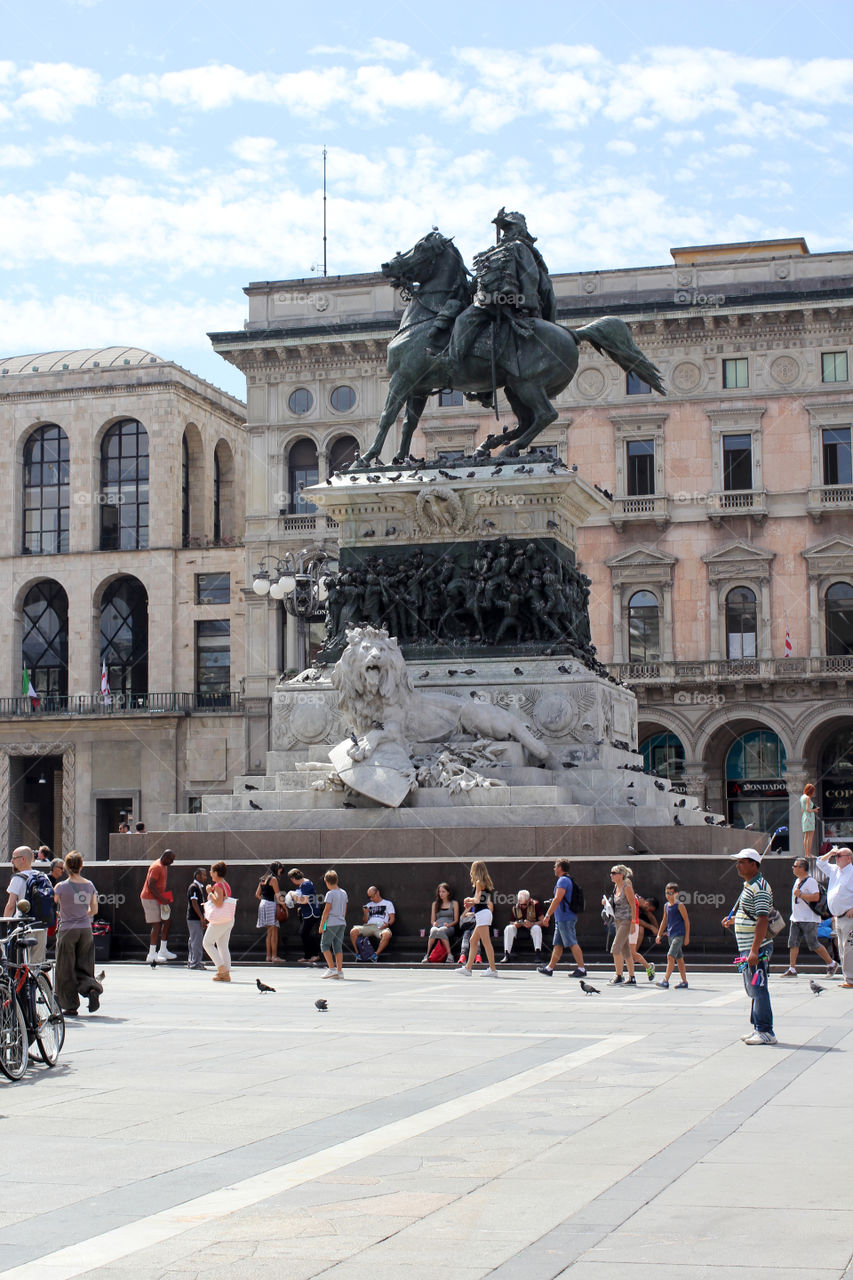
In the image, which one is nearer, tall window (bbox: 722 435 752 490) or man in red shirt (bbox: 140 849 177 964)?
man in red shirt (bbox: 140 849 177 964)

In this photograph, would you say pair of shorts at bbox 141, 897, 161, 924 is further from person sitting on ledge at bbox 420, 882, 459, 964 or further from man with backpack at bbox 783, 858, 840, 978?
man with backpack at bbox 783, 858, 840, 978

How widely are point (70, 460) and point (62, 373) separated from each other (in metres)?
3.47

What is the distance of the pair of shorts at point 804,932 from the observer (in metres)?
19.2

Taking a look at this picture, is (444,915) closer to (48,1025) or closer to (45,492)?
(48,1025)

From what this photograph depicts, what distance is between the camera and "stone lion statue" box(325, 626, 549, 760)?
832 inches

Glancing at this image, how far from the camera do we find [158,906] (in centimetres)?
2089

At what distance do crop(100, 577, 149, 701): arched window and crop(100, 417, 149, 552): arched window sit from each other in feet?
5.49

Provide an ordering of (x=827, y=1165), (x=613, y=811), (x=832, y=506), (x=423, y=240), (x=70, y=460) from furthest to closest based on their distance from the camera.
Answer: (x=70, y=460) → (x=832, y=506) → (x=423, y=240) → (x=613, y=811) → (x=827, y=1165)

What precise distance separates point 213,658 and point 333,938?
49.1 meters

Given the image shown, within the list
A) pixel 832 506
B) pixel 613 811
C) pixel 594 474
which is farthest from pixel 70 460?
pixel 613 811

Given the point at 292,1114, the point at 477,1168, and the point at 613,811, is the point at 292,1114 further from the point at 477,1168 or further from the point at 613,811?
the point at 613,811

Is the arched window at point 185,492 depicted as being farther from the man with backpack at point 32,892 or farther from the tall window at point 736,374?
the man with backpack at point 32,892

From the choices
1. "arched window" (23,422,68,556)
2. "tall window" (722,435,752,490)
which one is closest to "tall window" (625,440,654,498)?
"tall window" (722,435,752,490)

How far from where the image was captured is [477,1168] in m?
8.27
